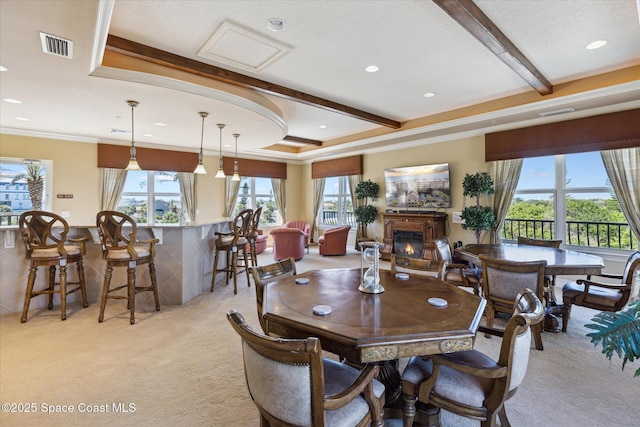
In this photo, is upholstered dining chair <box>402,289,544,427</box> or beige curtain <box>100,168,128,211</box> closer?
upholstered dining chair <box>402,289,544,427</box>

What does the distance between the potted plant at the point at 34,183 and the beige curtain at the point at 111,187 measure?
980 millimetres

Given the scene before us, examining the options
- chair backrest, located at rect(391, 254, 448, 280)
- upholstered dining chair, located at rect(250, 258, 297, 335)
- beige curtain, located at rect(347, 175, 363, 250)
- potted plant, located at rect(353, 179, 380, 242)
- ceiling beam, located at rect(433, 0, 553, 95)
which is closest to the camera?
upholstered dining chair, located at rect(250, 258, 297, 335)

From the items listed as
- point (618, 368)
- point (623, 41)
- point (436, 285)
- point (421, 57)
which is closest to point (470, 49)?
point (421, 57)

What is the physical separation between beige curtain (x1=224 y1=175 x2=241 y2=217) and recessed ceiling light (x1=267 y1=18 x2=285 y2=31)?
19.6 feet

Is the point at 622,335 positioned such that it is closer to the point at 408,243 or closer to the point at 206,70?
the point at 206,70

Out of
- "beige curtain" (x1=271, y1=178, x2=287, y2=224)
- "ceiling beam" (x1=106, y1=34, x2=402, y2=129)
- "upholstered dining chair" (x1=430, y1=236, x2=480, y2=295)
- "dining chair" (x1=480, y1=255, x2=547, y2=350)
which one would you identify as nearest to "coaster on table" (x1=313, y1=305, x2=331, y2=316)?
"dining chair" (x1=480, y1=255, x2=547, y2=350)

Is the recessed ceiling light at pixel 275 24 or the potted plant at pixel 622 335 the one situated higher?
the recessed ceiling light at pixel 275 24

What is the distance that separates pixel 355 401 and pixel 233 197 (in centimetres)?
759

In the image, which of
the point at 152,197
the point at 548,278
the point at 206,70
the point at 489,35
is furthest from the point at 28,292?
the point at 548,278

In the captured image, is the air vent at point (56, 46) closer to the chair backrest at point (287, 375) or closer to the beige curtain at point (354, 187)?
the chair backrest at point (287, 375)

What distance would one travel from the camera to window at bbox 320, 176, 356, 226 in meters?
8.77

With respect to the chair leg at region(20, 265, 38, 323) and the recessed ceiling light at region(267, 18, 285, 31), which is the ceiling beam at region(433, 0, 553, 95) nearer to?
the recessed ceiling light at region(267, 18, 285, 31)

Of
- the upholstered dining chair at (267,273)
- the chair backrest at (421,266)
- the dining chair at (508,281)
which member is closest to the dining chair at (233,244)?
the upholstered dining chair at (267,273)

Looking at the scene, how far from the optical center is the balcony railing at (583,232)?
446 cm
